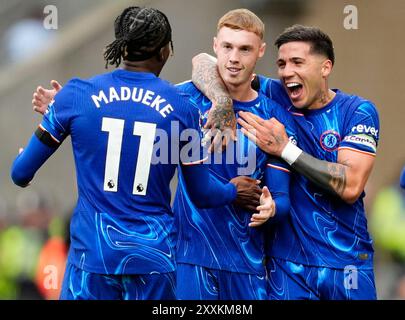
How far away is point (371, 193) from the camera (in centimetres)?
1095

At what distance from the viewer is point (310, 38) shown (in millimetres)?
5844

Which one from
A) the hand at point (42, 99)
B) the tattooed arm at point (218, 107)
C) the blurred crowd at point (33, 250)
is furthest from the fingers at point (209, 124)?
the blurred crowd at point (33, 250)

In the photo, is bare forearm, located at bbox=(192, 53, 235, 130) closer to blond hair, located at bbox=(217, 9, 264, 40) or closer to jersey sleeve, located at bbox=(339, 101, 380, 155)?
blond hair, located at bbox=(217, 9, 264, 40)

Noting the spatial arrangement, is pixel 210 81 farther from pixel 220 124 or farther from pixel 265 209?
pixel 265 209

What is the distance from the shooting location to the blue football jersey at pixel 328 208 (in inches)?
224

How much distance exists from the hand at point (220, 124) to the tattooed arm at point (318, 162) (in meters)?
0.10

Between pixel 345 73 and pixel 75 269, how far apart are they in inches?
308

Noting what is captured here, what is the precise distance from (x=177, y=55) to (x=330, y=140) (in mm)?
6516

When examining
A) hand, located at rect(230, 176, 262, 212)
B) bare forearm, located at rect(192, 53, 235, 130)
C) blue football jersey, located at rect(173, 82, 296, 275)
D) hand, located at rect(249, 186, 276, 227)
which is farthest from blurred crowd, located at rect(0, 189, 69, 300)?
hand, located at rect(249, 186, 276, 227)

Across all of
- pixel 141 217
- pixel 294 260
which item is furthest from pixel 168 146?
pixel 294 260

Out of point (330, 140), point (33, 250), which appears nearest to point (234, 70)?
point (330, 140)
